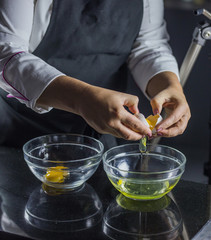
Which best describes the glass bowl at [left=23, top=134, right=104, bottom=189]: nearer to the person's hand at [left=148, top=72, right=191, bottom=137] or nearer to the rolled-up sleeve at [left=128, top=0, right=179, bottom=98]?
the person's hand at [left=148, top=72, right=191, bottom=137]

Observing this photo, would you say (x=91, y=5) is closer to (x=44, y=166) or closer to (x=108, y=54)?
(x=108, y=54)

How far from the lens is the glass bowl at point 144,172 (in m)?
1.07

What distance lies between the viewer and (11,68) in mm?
1352

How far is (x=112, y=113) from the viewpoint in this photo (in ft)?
3.72

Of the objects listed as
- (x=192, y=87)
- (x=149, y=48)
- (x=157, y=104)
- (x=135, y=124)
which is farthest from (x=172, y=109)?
(x=192, y=87)

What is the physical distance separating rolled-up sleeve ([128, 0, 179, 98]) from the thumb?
30cm

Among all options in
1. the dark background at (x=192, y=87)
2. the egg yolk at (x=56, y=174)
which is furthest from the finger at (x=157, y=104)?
the dark background at (x=192, y=87)

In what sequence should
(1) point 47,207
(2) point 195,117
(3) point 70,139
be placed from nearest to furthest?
(1) point 47,207
(3) point 70,139
(2) point 195,117

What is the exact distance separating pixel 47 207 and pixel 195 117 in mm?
1746

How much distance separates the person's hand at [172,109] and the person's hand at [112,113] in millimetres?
90

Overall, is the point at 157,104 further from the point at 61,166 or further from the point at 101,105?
the point at 61,166

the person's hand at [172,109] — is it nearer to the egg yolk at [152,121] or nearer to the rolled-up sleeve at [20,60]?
the egg yolk at [152,121]

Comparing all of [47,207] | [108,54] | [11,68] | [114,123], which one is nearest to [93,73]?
[108,54]

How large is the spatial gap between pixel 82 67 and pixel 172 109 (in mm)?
423
